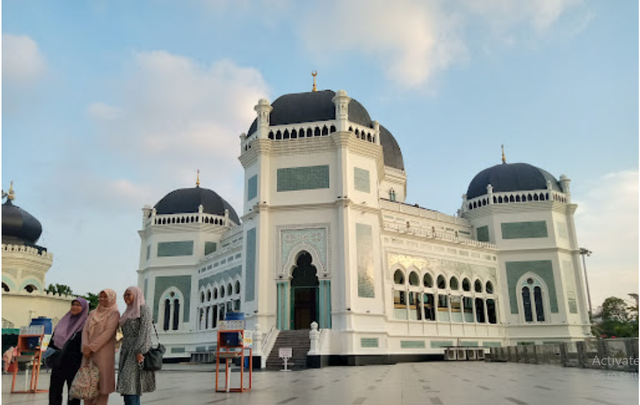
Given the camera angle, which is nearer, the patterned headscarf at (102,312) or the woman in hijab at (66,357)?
the patterned headscarf at (102,312)

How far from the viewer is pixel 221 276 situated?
3138 cm

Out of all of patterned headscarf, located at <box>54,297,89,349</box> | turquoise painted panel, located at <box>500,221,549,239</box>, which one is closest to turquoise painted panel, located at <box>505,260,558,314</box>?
turquoise painted panel, located at <box>500,221,549,239</box>

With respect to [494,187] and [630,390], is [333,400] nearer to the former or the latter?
[630,390]

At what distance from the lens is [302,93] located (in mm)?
27484

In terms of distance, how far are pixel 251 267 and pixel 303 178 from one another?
16.7ft

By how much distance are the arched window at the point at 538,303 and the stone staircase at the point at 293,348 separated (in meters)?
17.7

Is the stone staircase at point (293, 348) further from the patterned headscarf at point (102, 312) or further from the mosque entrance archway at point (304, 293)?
the patterned headscarf at point (102, 312)

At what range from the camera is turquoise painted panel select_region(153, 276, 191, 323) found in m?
34.6

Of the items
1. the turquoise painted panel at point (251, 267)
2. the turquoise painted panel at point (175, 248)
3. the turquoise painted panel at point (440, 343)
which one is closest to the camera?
the turquoise painted panel at point (251, 267)

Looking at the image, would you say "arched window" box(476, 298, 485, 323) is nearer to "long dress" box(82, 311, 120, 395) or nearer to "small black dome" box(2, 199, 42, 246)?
"long dress" box(82, 311, 120, 395)

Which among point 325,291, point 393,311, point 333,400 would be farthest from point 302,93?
point 333,400

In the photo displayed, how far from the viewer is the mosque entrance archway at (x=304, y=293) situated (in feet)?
80.8

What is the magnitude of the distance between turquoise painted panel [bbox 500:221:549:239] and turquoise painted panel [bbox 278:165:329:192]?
50.9ft

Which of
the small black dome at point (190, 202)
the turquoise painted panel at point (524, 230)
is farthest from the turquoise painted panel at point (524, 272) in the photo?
the small black dome at point (190, 202)
